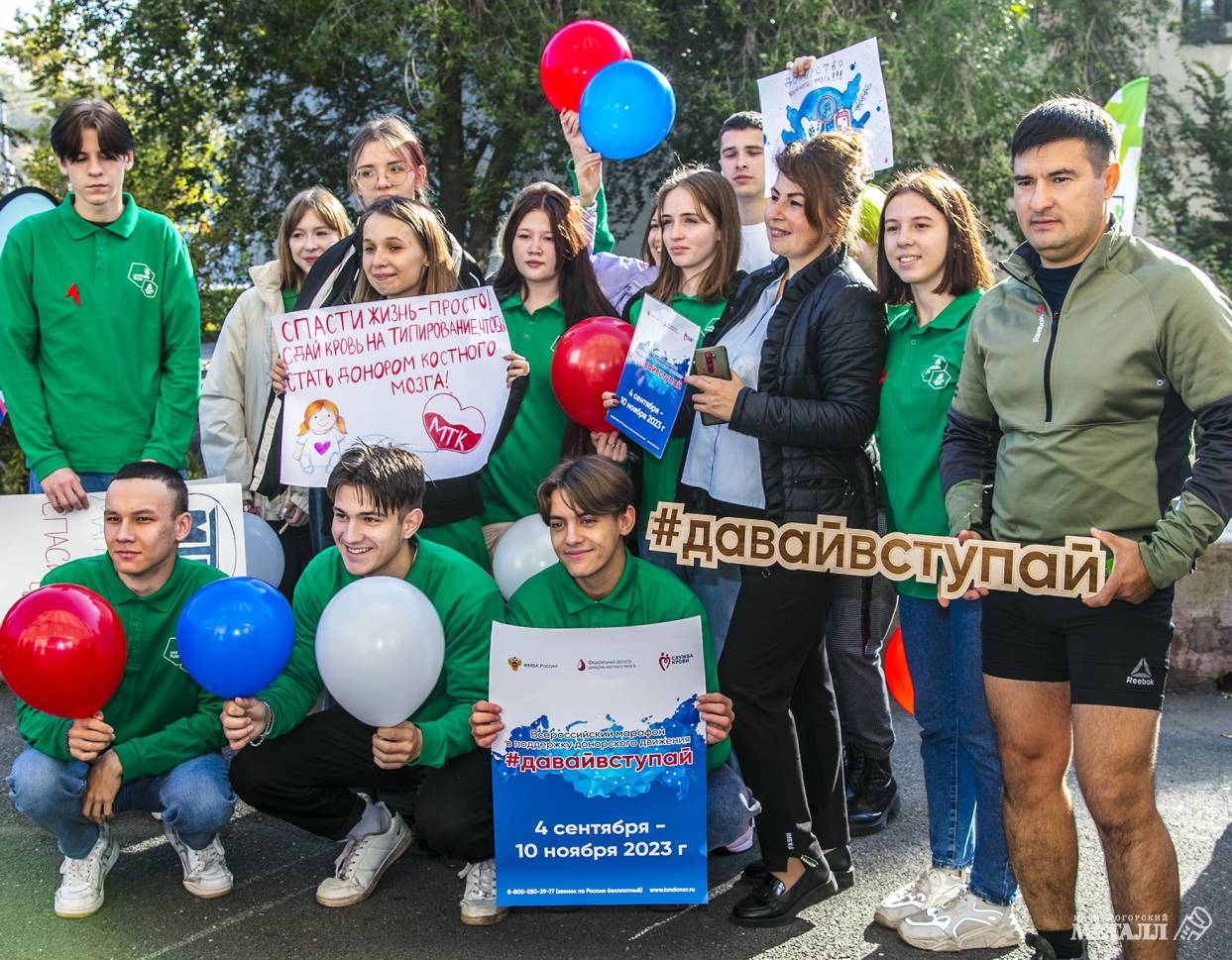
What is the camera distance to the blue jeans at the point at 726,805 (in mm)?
3566

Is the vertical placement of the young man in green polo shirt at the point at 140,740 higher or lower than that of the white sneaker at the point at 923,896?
higher

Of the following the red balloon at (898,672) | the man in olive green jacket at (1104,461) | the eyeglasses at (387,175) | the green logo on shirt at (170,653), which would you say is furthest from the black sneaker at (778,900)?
the eyeglasses at (387,175)

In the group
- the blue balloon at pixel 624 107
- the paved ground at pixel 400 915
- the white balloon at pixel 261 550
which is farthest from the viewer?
the blue balloon at pixel 624 107

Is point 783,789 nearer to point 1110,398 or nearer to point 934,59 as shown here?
point 1110,398

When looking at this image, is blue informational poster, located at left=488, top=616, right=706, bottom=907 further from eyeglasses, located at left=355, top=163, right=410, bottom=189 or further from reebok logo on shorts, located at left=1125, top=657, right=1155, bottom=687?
eyeglasses, located at left=355, top=163, right=410, bottom=189

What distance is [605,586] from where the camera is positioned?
3.60 metres

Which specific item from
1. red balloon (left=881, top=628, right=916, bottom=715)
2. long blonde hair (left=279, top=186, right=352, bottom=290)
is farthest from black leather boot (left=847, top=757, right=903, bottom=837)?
long blonde hair (left=279, top=186, right=352, bottom=290)

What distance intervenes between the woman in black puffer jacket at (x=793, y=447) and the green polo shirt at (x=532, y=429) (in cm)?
84

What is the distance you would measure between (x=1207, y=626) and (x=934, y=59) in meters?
6.18

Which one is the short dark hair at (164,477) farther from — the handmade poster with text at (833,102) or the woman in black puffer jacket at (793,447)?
the handmade poster with text at (833,102)

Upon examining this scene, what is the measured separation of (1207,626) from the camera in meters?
5.89

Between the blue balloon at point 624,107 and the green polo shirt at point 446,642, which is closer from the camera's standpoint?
the green polo shirt at point 446,642

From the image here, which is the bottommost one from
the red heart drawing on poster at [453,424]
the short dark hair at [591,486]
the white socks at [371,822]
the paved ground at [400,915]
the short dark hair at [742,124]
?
the paved ground at [400,915]

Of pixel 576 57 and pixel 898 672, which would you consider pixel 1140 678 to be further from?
pixel 576 57
